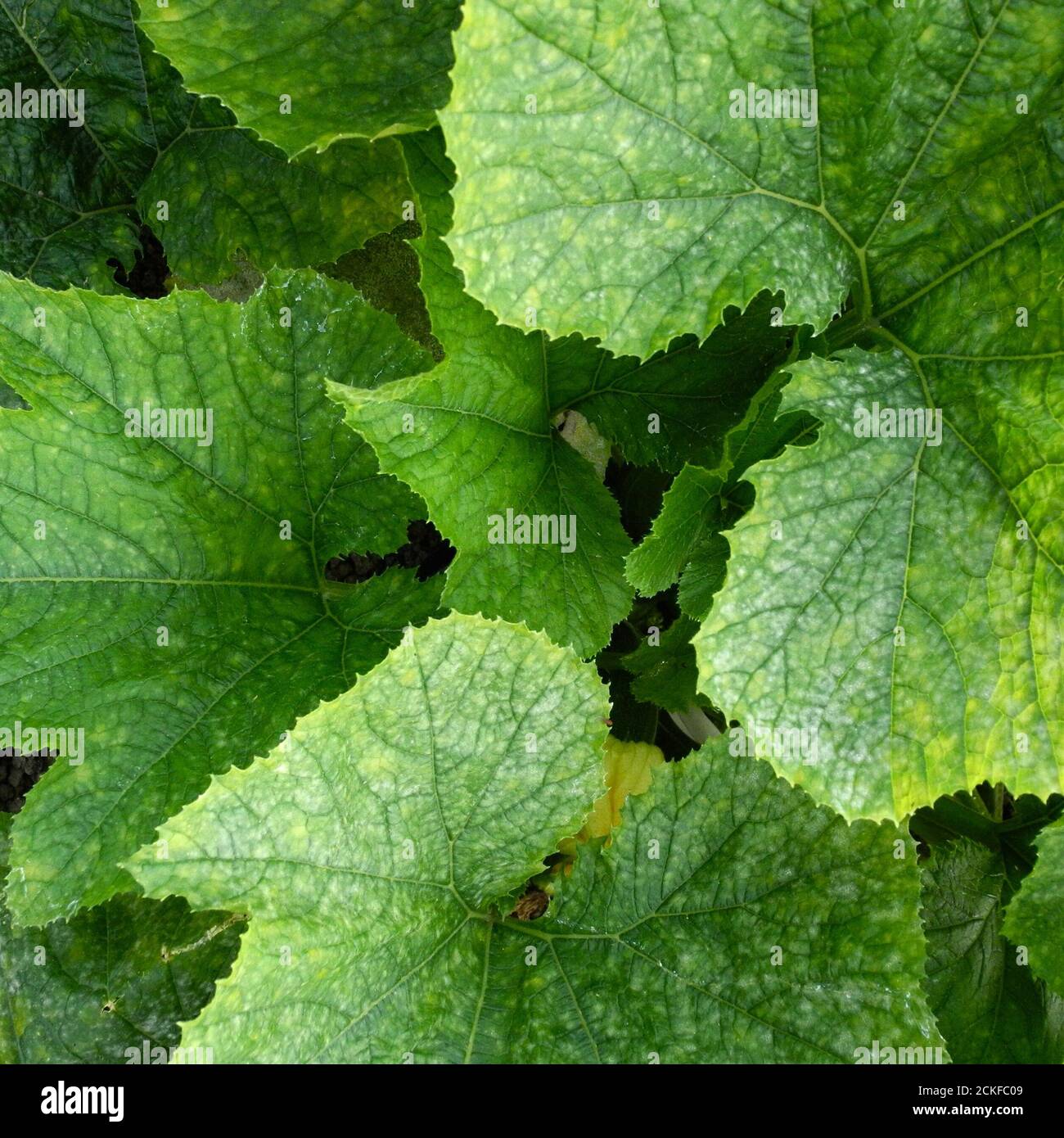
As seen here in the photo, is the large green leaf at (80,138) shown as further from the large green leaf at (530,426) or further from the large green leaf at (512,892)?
the large green leaf at (512,892)

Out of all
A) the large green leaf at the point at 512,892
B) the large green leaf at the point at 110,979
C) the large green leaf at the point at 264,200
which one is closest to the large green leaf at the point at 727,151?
the large green leaf at the point at 512,892

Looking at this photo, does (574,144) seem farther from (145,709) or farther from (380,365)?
(145,709)

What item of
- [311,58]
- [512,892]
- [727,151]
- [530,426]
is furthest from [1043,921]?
[311,58]

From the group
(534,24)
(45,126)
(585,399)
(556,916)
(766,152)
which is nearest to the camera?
(534,24)

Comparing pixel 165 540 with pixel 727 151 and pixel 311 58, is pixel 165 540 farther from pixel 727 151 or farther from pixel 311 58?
pixel 727 151

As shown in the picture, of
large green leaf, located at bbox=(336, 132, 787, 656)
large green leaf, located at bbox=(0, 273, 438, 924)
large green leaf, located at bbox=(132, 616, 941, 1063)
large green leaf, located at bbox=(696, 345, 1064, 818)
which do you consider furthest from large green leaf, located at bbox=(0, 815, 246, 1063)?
large green leaf, located at bbox=(696, 345, 1064, 818)

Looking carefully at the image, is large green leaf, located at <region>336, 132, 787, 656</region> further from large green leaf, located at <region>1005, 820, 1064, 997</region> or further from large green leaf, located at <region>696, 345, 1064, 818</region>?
large green leaf, located at <region>1005, 820, 1064, 997</region>

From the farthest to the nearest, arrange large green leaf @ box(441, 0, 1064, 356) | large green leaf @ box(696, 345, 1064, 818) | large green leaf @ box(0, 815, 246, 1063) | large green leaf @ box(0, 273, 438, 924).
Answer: large green leaf @ box(0, 815, 246, 1063) → large green leaf @ box(0, 273, 438, 924) → large green leaf @ box(696, 345, 1064, 818) → large green leaf @ box(441, 0, 1064, 356)

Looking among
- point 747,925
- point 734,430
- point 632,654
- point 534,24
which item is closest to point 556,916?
point 747,925
